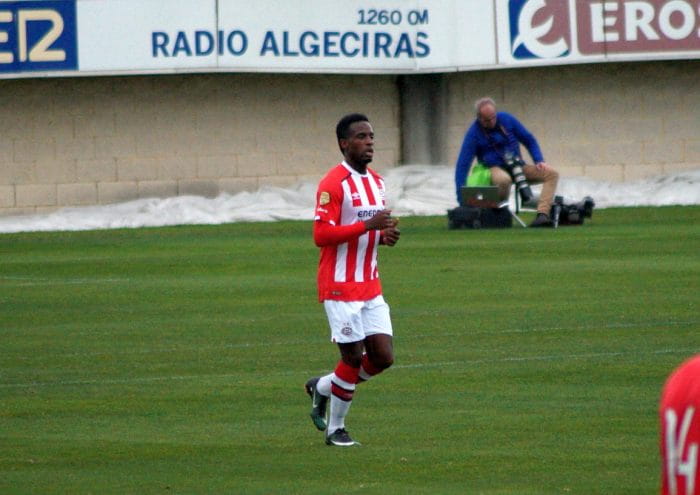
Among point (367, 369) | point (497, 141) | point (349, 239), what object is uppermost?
point (497, 141)

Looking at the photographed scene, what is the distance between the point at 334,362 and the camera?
41.8 ft

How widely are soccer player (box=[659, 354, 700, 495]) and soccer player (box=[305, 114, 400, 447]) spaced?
228 inches

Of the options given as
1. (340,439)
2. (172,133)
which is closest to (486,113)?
(172,133)

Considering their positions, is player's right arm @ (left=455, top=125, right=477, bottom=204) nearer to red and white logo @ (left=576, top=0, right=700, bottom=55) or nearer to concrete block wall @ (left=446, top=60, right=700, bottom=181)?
red and white logo @ (left=576, top=0, right=700, bottom=55)

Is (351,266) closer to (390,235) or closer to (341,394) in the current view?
(390,235)

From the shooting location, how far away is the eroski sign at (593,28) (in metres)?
29.6

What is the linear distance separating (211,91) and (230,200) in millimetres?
2158

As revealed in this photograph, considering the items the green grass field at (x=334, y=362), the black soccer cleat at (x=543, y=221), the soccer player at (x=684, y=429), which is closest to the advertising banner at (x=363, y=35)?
the black soccer cleat at (x=543, y=221)

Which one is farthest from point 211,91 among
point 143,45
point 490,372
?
point 490,372

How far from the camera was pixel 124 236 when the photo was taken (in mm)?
26031

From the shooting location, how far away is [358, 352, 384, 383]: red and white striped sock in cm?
966

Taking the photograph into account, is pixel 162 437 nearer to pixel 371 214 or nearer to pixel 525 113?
pixel 371 214

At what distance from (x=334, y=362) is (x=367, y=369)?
306 cm

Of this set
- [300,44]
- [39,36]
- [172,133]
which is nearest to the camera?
[39,36]
